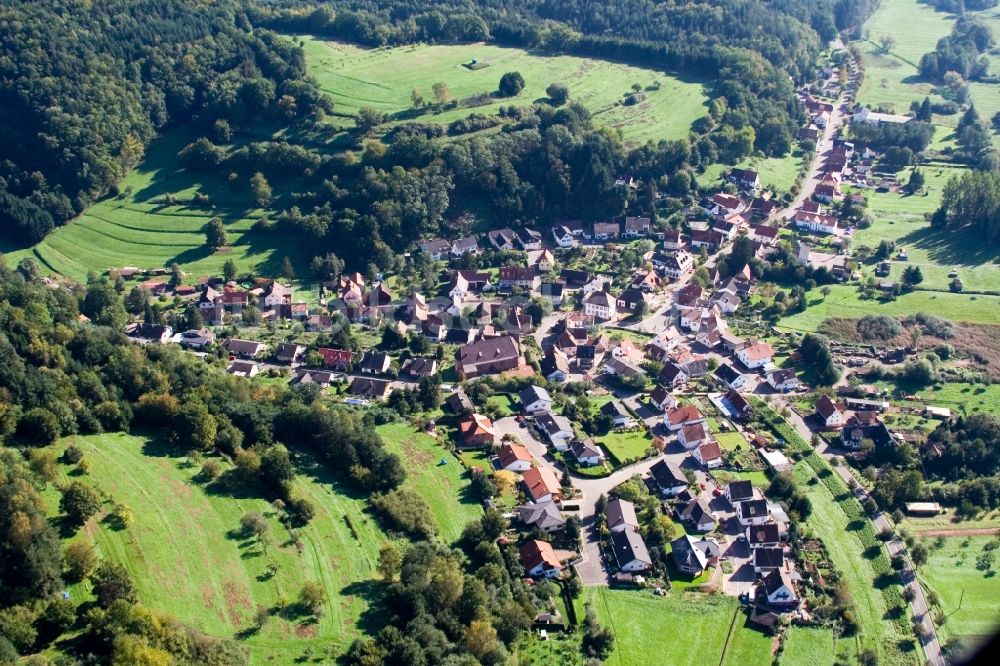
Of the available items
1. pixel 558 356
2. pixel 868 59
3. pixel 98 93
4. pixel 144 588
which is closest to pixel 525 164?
pixel 558 356

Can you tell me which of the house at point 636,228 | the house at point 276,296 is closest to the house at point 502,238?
the house at point 636,228

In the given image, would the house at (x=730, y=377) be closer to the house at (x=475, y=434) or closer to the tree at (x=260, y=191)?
the house at (x=475, y=434)

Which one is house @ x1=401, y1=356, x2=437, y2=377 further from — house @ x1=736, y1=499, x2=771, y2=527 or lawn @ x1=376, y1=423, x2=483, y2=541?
house @ x1=736, y1=499, x2=771, y2=527

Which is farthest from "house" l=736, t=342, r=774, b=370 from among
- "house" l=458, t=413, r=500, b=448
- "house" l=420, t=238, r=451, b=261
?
"house" l=420, t=238, r=451, b=261

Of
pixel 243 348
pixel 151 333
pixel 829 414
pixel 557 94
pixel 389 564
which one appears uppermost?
pixel 557 94

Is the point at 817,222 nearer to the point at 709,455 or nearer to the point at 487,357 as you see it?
the point at 487,357

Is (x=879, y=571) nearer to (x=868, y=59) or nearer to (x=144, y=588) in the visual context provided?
(x=144, y=588)

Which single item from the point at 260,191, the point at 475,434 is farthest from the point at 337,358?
the point at 260,191
